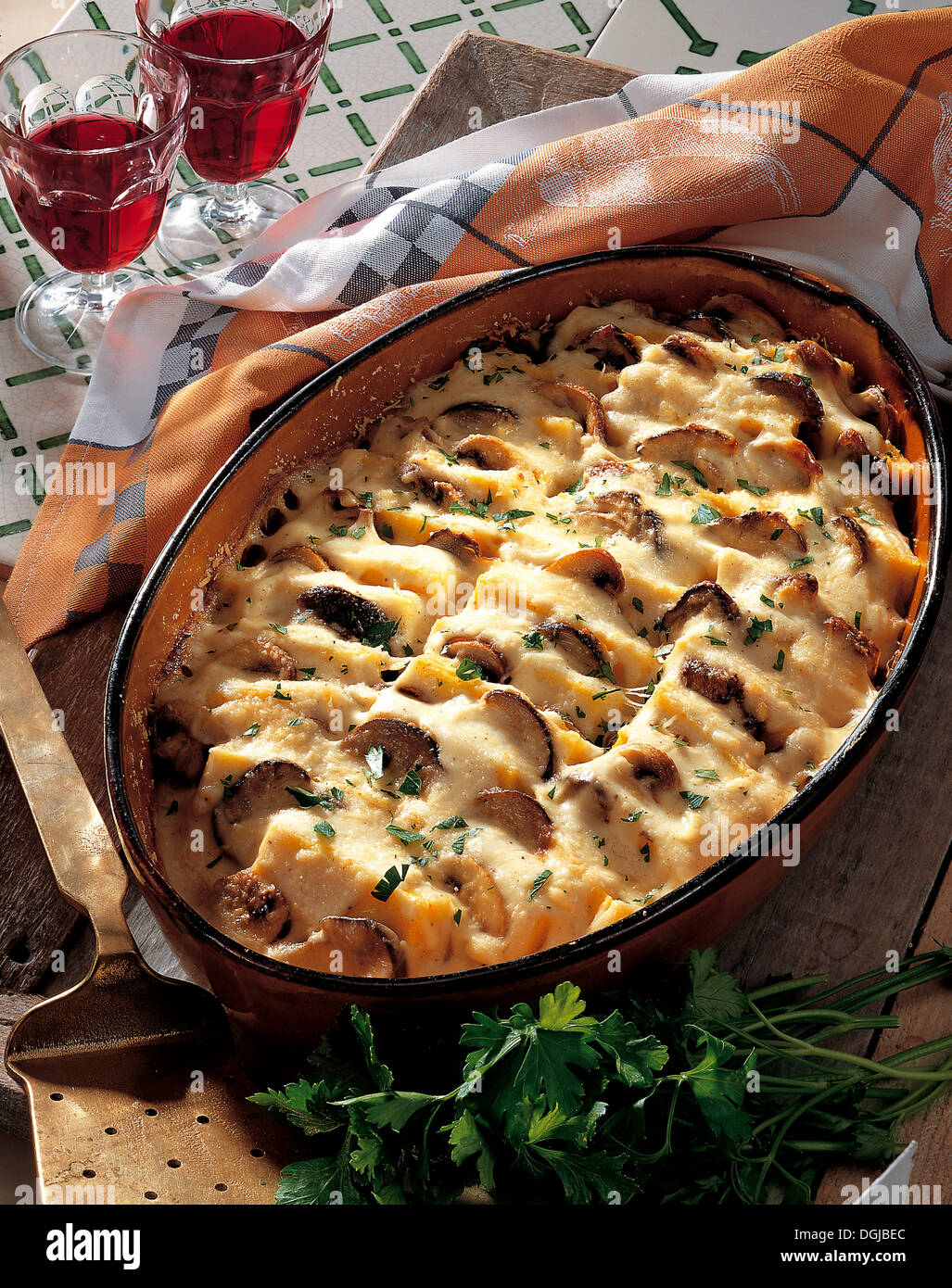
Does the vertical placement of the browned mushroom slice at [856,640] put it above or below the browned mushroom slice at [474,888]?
above

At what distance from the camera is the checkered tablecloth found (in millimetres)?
2660

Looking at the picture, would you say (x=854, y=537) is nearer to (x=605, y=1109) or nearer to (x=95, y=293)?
(x=605, y=1109)

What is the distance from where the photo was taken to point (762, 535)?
2152mm

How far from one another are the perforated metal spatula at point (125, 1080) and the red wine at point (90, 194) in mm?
1170

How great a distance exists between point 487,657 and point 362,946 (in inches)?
19.5

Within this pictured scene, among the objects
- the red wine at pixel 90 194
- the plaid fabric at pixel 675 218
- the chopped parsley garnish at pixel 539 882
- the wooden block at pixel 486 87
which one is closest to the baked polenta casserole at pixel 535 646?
the chopped parsley garnish at pixel 539 882

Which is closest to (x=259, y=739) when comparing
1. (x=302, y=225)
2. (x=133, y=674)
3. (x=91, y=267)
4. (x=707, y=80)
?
(x=133, y=674)

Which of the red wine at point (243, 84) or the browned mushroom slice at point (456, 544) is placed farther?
the red wine at point (243, 84)

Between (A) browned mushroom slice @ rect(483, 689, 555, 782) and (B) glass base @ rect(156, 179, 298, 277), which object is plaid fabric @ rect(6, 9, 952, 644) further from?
(A) browned mushroom slice @ rect(483, 689, 555, 782)

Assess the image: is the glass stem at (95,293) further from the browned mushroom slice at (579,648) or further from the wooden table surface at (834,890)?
the browned mushroom slice at (579,648)

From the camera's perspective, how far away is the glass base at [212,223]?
9.84 ft

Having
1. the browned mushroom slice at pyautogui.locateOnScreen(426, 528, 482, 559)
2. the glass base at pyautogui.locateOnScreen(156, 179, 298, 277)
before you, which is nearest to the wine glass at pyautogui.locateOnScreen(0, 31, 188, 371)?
the glass base at pyautogui.locateOnScreen(156, 179, 298, 277)

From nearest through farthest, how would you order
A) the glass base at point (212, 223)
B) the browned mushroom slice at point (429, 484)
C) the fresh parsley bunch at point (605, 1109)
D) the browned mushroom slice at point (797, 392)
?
the fresh parsley bunch at point (605, 1109) → the browned mushroom slice at point (429, 484) → the browned mushroom slice at point (797, 392) → the glass base at point (212, 223)

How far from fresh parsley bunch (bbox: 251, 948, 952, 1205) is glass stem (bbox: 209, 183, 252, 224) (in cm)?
209
